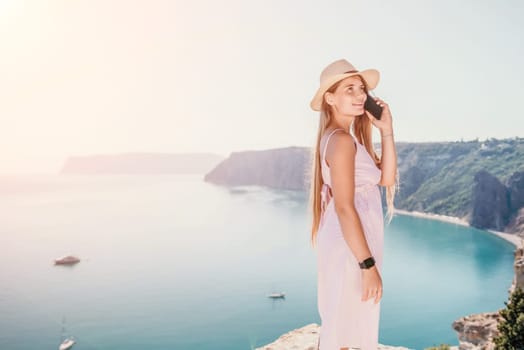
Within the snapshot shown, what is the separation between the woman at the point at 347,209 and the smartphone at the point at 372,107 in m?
0.04

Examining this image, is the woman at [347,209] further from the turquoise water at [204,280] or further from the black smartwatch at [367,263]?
the turquoise water at [204,280]

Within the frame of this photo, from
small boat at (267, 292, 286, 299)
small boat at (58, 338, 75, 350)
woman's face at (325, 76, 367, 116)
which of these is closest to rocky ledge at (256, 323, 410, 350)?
woman's face at (325, 76, 367, 116)

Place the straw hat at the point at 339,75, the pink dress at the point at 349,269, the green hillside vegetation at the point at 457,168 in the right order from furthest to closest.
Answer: the green hillside vegetation at the point at 457,168
the straw hat at the point at 339,75
the pink dress at the point at 349,269

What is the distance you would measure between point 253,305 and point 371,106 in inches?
2057

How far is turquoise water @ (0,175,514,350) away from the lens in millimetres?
45188

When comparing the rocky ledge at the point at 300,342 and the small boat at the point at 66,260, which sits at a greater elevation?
the small boat at the point at 66,260

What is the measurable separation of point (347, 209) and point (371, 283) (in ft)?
1.44

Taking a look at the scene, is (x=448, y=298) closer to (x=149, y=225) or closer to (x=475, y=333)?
(x=475, y=333)

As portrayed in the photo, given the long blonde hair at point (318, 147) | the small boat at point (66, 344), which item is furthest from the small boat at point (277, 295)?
the long blonde hair at point (318, 147)

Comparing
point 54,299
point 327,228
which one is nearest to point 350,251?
point 327,228

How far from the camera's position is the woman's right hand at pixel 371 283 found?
2.36 metres

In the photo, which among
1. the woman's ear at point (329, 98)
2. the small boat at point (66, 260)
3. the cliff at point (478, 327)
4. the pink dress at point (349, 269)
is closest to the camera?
the pink dress at point (349, 269)

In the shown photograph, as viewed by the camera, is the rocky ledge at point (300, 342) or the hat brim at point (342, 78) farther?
the rocky ledge at point (300, 342)

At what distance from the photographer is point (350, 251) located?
2.43m
